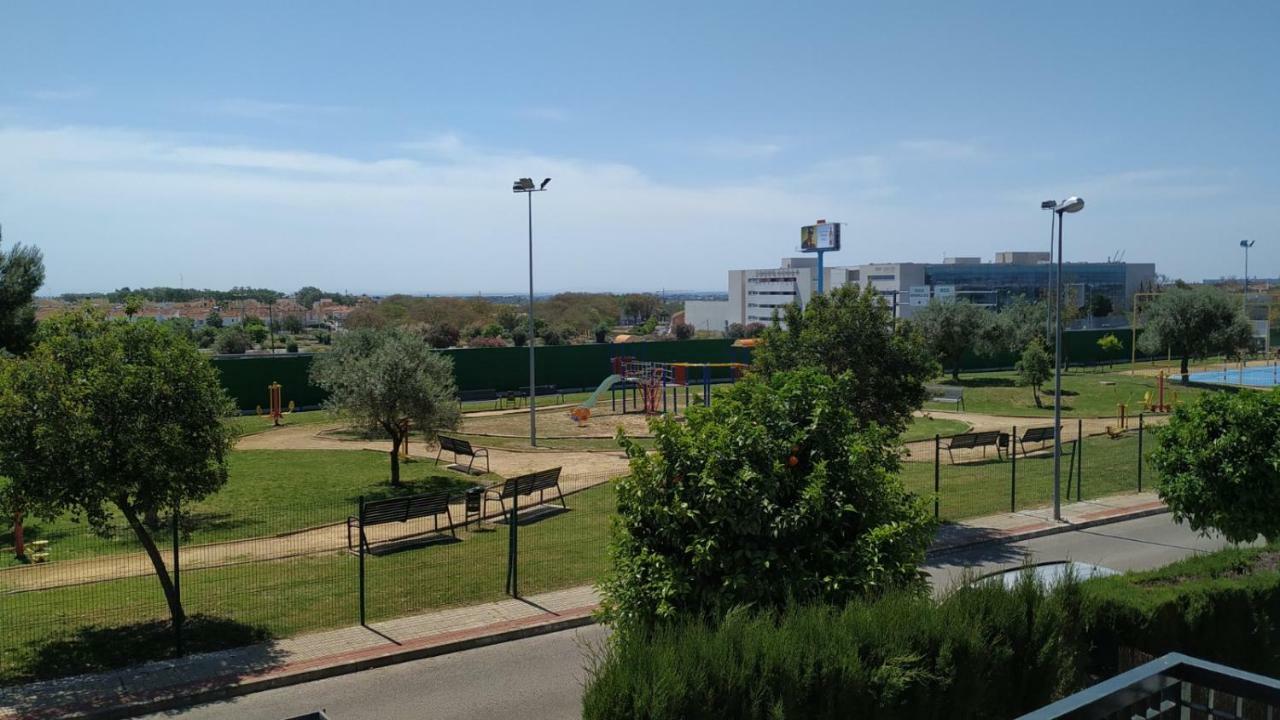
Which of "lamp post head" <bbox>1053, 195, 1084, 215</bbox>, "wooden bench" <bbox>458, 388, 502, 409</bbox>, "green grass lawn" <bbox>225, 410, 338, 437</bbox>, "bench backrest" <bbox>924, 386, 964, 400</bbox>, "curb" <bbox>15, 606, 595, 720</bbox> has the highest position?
"lamp post head" <bbox>1053, 195, 1084, 215</bbox>

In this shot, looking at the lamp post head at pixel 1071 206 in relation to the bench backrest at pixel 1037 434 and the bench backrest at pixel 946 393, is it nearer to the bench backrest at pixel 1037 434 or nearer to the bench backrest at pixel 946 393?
the bench backrest at pixel 1037 434

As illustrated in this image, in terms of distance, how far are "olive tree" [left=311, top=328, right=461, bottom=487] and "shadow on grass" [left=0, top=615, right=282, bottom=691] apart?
10.4 metres

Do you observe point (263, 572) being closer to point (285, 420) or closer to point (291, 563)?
point (291, 563)

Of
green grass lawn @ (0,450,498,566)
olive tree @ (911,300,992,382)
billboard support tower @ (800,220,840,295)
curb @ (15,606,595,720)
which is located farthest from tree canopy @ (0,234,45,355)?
billboard support tower @ (800,220,840,295)

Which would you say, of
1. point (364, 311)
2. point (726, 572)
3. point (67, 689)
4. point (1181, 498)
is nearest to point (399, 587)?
point (67, 689)

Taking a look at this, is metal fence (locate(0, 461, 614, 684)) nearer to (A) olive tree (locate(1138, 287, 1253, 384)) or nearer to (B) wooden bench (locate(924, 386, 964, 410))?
(B) wooden bench (locate(924, 386, 964, 410))

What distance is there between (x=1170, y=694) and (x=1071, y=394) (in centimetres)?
4809

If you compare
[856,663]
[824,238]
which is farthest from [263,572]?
[824,238]

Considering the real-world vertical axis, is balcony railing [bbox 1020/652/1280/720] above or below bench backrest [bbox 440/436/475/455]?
above

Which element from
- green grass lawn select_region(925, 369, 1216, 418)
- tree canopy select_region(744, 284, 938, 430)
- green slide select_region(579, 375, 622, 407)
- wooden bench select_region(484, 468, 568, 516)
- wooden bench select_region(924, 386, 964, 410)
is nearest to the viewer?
tree canopy select_region(744, 284, 938, 430)

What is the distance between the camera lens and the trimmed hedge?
7.04 metres

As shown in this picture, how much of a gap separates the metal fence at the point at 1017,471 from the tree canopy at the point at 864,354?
148 cm

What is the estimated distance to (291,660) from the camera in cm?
1274

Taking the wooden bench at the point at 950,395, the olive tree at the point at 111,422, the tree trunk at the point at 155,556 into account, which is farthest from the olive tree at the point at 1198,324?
the tree trunk at the point at 155,556
